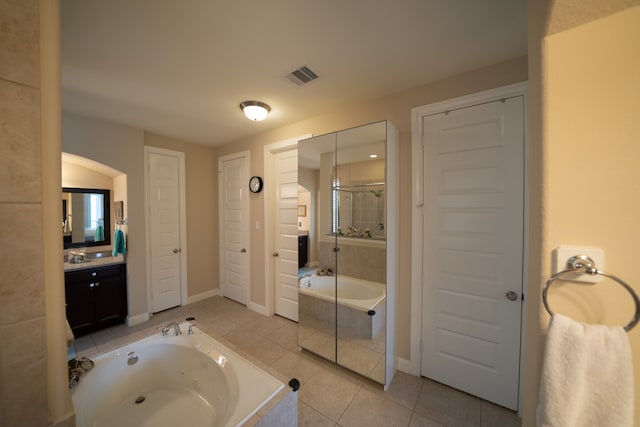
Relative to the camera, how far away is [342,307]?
209 cm

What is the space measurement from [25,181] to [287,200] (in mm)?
2367

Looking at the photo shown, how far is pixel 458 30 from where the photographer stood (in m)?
1.31

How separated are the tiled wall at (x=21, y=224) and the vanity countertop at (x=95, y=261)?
2748 mm

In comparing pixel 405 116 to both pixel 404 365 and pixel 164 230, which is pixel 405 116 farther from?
pixel 164 230

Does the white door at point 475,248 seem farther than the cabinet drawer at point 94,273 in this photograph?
No

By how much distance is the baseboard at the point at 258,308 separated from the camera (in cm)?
302

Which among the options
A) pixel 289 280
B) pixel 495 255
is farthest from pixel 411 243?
pixel 289 280

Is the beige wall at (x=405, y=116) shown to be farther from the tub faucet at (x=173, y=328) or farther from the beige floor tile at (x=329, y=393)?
the tub faucet at (x=173, y=328)

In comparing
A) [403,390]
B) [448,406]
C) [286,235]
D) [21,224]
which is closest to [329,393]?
[403,390]

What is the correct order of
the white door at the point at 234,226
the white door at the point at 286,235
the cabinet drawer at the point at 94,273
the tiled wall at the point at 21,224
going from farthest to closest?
the white door at the point at 234,226 < the white door at the point at 286,235 < the cabinet drawer at the point at 94,273 < the tiled wall at the point at 21,224

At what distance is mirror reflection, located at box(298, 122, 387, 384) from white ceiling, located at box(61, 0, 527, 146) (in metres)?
0.49

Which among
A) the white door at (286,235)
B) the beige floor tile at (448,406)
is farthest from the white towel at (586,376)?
the white door at (286,235)

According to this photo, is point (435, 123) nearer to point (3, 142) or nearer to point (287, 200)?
point (287, 200)

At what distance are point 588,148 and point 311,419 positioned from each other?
81.2 inches
